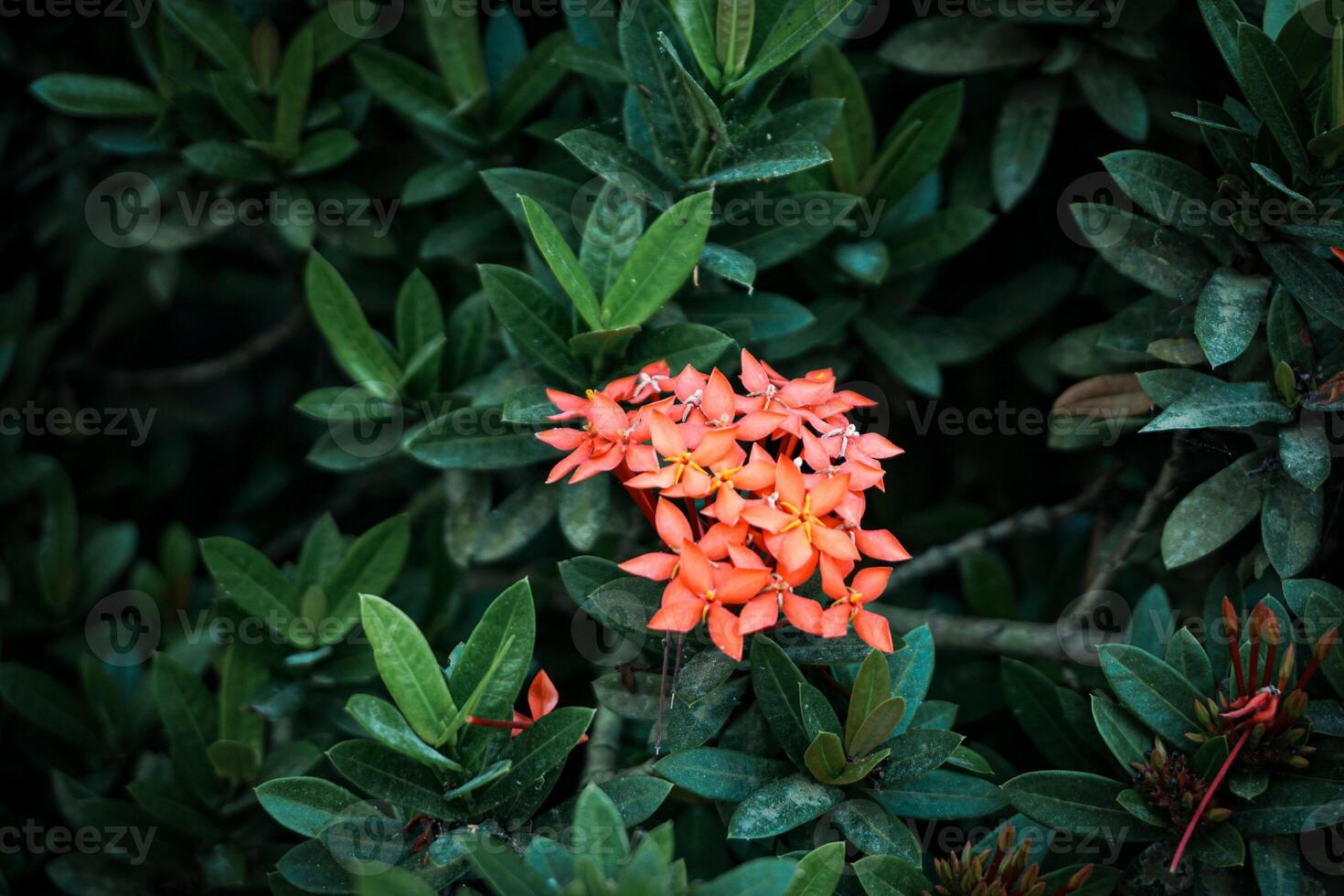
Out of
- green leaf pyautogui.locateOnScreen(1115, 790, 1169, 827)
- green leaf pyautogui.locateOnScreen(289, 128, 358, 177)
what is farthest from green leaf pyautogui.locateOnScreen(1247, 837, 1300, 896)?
green leaf pyautogui.locateOnScreen(289, 128, 358, 177)

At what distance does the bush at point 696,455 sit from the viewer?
5.47 feet

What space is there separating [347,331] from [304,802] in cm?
97

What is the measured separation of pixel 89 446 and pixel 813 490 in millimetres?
2517

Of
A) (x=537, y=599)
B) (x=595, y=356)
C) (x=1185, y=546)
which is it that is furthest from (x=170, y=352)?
(x=1185, y=546)

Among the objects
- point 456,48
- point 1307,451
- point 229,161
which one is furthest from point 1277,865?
point 229,161

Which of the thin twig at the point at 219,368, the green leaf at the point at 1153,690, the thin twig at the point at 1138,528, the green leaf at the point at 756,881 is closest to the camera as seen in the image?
the green leaf at the point at 756,881

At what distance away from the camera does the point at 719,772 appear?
66.8 inches

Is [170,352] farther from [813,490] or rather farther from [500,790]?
[813,490]

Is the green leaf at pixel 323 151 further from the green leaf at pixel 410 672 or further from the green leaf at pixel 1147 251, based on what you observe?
the green leaf at pixel 1147 251

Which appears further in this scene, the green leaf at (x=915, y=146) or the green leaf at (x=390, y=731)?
the green leaf at (x=915, y=146)

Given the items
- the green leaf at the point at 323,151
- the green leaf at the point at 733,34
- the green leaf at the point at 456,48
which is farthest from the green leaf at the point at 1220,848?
the green leaf at the point at 323,151

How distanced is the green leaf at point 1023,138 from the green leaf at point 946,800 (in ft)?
4.18

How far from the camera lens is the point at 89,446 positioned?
3145 mm

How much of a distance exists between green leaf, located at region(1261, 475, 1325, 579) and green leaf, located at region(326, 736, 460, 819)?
145cm
